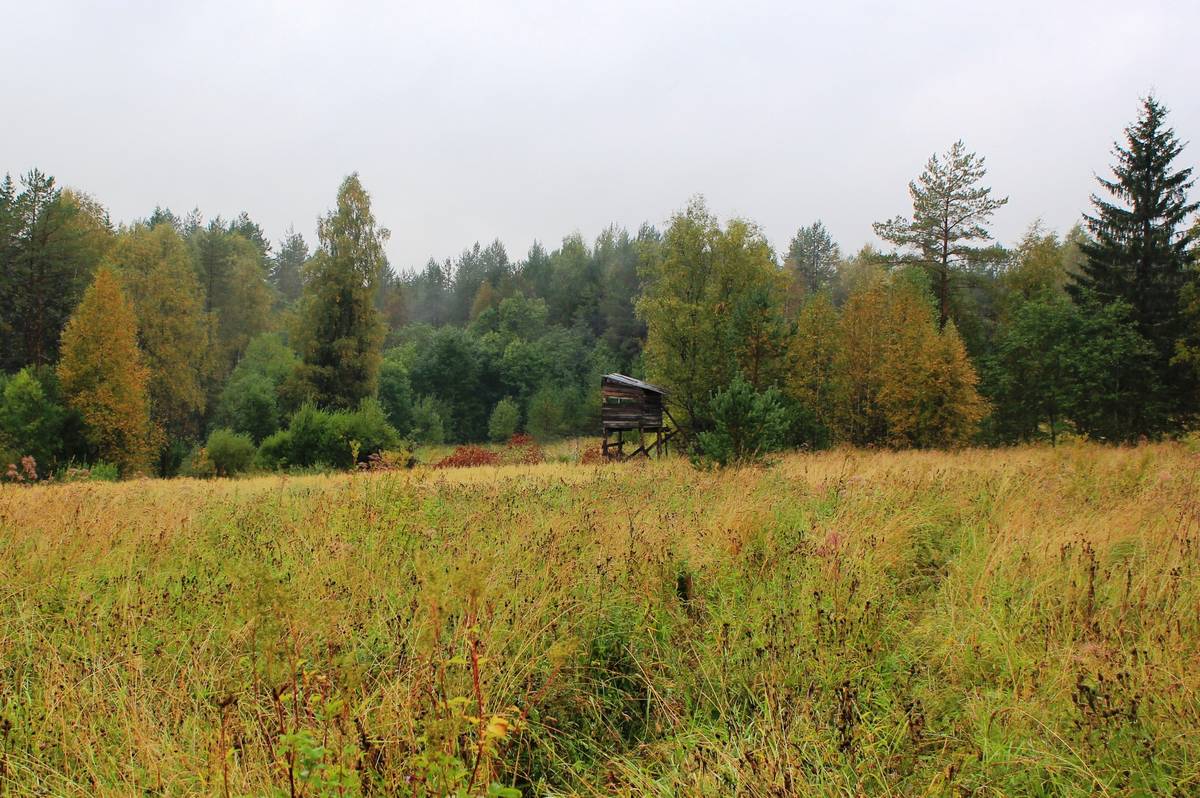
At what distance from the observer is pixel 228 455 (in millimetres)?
25703

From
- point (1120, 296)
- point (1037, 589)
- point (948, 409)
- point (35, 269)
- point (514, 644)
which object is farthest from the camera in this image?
point (35, 269)

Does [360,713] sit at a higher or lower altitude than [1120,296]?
lower

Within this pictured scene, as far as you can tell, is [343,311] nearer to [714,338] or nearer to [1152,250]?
[714,338]

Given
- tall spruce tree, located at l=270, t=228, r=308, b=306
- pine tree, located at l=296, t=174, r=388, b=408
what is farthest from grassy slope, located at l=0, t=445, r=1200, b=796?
tall spruce tree, located at l=270, t=228, r=308, b=306

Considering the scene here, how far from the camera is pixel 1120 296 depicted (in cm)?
2578

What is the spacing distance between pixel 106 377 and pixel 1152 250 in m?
42.0

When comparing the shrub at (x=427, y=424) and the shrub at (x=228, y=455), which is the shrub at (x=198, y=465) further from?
the shrub at (x=427, y=424)

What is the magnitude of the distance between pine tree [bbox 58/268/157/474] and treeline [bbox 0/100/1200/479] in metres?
0.08

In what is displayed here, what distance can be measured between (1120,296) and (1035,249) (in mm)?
11730

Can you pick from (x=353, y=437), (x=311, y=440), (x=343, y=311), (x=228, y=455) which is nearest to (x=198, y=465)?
(x=228, y=455)

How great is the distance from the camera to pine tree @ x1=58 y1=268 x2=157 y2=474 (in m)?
26.0

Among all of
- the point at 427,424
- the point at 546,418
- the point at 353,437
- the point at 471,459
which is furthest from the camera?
the point at 546,418

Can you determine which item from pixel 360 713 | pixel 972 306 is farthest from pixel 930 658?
pixel 972 306

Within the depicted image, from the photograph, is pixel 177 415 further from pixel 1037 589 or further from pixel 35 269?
pixel 1037 589
